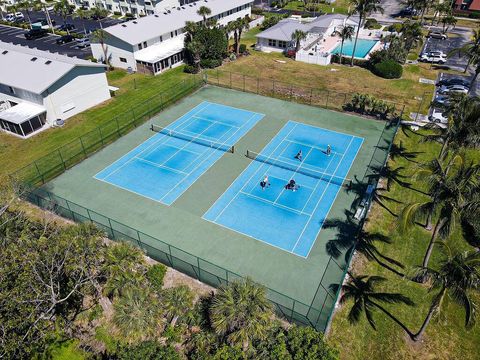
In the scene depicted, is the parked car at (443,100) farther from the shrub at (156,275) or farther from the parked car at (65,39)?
the parked car at (65,39)

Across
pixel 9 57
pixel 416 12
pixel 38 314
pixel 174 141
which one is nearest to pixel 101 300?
pixel 38 314

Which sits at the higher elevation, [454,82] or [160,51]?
[160,51]

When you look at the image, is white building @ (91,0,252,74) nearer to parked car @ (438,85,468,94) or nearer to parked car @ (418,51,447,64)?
parked car @ (438,85,468,94)

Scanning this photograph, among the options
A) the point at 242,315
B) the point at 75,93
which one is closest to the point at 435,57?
the point at 75,93

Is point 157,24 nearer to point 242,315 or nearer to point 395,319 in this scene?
point 242,315

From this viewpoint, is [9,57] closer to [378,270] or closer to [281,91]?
[281,91]

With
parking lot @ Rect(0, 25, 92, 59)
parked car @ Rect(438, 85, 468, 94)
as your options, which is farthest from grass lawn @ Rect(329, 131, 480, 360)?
parking lot @ Rect(0, 25, 92, 59)
